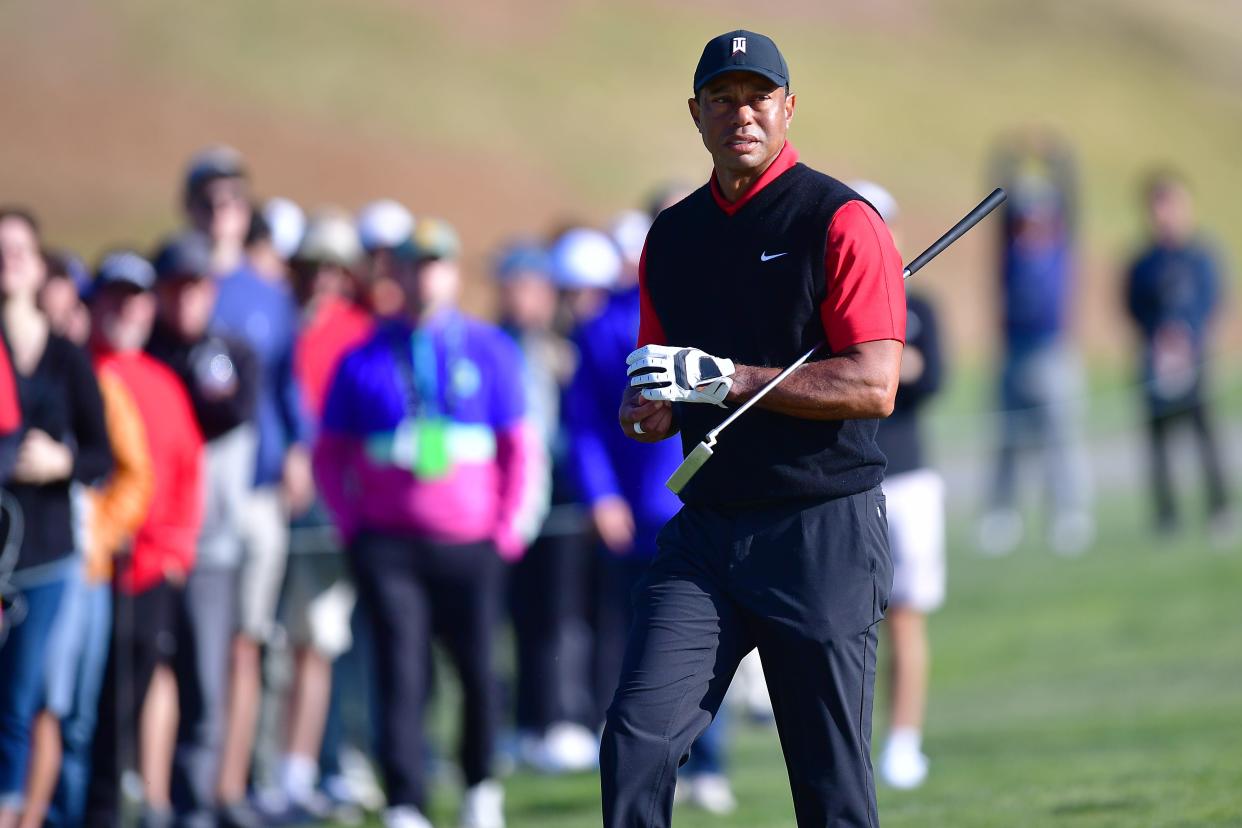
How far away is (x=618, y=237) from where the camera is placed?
1053 centimetres

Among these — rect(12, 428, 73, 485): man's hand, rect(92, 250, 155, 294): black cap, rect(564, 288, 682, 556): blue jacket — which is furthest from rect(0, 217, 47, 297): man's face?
rect(564, 288, 682, 556): blue jacket

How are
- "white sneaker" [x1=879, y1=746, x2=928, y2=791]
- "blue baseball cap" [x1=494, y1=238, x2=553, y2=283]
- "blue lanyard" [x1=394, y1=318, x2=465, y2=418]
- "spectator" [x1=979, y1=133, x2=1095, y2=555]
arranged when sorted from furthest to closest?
"spectator" [x1=979, y1=133, x2=1095, y2=555]
"blue baseball cap" [x1=494, y1=238, x2=553, y2=283]
"white sneaker" [x1=879, y1=746, x2=928, y2=791]
"blue lanyard" [x1=394, y1=318, x2=465, y2=418]

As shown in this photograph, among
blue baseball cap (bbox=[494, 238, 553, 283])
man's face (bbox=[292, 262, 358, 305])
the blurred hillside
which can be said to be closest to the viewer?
man's face (bbox=[292, 262, 358, 305])

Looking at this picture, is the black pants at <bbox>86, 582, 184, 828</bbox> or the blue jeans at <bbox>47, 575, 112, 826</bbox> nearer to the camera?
the blue jeans at <bbox>47, 575, 112, 826</bbox>

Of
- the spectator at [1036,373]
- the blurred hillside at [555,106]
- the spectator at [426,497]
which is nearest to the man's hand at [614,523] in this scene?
the spectator at [426,497]

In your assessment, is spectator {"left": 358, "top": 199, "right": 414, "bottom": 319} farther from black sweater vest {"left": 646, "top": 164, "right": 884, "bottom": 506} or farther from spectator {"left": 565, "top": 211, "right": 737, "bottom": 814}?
black sweater vest {"left": 646, "top": 164, "right": 884, "bottom": 506}

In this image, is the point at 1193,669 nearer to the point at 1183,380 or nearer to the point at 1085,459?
the point at 1183,380

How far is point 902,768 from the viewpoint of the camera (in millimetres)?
8891

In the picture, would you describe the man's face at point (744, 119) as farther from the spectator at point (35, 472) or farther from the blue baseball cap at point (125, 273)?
the blue baseball cap at point (125, 273)

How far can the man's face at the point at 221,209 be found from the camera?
9.87 m

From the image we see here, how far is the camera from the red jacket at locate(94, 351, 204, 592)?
859 centimetres

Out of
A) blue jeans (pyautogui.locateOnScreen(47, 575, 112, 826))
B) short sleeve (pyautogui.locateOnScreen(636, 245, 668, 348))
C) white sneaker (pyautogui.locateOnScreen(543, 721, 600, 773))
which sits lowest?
white sneaker (pyautogui.locateOnScreen(543, 721, 600, 773))

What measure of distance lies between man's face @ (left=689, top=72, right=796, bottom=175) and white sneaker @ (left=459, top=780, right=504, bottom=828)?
13.2 ft

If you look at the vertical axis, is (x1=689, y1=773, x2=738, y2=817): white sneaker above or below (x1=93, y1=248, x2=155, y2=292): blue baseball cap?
below
